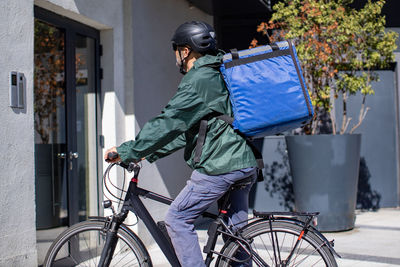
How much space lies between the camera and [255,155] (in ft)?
10.6

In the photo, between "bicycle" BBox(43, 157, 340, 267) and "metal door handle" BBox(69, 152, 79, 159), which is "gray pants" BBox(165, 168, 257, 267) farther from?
"metal door handle" BBox(69, 152, 79, 159)

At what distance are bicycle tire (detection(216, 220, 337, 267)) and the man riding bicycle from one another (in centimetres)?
23

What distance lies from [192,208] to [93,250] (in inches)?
35.4

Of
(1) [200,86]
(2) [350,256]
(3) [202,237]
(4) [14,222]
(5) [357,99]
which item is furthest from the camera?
(5) [357,99]

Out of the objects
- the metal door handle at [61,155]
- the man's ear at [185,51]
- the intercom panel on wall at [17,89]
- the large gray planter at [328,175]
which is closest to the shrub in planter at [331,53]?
the large gray planter at [328,175]

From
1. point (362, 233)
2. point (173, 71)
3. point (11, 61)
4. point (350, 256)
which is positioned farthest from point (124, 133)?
point (362, 233)

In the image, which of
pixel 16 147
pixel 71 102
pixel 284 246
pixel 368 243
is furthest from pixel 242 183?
pixel 368 243

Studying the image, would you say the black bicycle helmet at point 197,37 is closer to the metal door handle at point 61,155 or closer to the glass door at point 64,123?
the glass door at point 64,123

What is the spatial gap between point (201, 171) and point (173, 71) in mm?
4174

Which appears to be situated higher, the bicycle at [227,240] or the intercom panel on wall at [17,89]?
the intercom panel on wall at [17,89]

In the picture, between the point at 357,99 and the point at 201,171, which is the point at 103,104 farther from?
the point at 357,99

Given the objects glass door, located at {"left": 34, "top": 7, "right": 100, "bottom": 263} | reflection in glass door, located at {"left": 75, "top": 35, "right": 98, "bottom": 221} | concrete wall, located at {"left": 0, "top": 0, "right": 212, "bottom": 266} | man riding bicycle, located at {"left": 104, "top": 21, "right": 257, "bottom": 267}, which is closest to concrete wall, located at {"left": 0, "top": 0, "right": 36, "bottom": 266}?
concrete wall, located at {"left": 0, "top": 0, "right": 212, "bottom": 266}

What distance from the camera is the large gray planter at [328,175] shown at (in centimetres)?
646

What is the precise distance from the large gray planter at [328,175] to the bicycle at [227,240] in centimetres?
329
